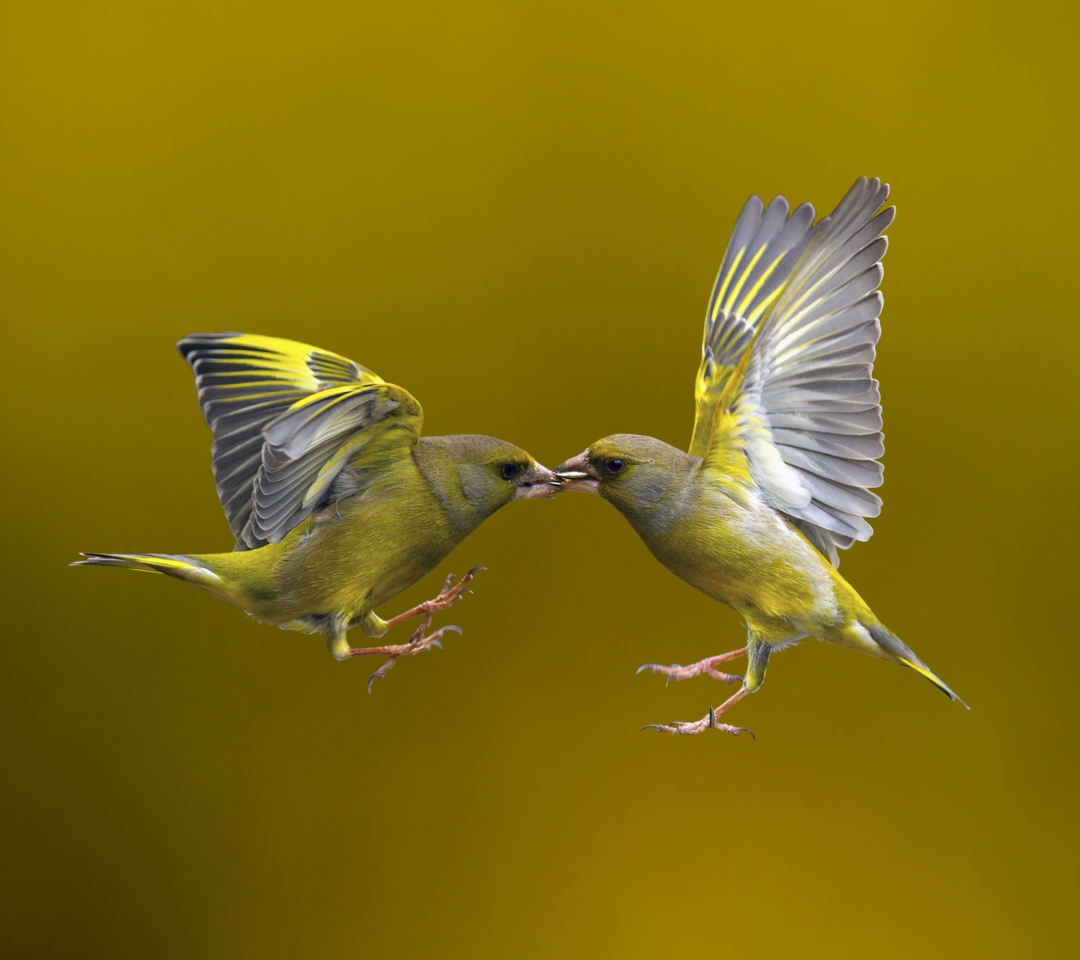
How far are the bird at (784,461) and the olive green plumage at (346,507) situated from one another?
190 millimetres

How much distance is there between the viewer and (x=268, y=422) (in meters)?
1.88

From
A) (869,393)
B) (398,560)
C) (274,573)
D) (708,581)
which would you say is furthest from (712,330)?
(274,573)

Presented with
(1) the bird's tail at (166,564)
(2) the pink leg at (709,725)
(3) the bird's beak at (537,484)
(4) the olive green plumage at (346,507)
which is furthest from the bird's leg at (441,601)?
(2) the pink leg at (709,725)

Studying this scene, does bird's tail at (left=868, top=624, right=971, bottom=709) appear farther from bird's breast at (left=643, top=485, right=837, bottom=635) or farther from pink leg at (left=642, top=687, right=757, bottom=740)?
pink leg at (left=642, top=687, right=757, bottom=740)

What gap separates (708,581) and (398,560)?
0.58 m

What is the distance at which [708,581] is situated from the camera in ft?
6.06

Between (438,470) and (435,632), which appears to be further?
(435,632)

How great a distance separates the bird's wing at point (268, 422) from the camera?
5.99 feet

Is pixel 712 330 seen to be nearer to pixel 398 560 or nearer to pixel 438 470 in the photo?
pixel 438 470

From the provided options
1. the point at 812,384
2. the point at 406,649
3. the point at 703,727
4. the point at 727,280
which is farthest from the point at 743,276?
the point at 406,649

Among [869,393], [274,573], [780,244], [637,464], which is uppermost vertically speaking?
[780,244]

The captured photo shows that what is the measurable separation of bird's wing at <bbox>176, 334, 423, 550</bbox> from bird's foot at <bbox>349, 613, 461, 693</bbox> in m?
0.29

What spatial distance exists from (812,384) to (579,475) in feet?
1.57

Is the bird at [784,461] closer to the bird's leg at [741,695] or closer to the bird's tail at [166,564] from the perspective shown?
the bird's leg at [741,695]
